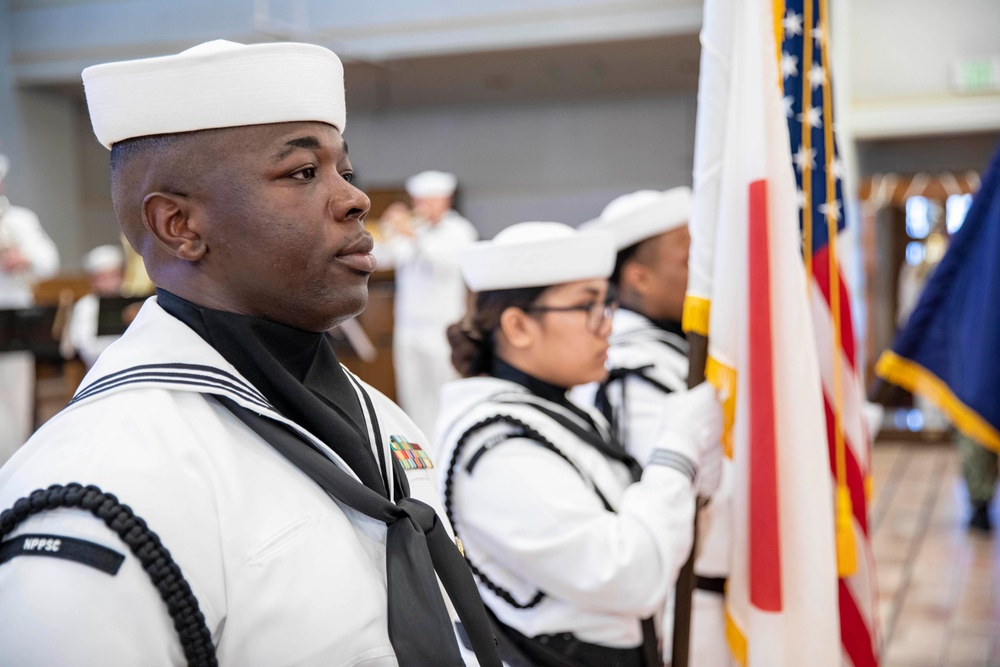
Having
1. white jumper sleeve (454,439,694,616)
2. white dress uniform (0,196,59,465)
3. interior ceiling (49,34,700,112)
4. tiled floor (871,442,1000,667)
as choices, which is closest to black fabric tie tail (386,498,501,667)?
white jumper sleeve (454,439,694,616)

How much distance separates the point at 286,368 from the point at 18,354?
5.24m

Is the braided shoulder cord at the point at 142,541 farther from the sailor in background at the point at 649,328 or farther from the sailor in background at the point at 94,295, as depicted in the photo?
the sailor in background at the point at 94,295

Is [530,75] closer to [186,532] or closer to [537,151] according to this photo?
[537,151]

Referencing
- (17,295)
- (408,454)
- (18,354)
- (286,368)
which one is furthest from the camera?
(17,295)

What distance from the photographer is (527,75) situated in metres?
10.8

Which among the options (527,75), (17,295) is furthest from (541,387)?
(527,75)

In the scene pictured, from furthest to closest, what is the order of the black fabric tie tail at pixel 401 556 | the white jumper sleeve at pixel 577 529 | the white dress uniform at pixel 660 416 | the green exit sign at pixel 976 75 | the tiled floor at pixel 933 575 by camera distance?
the green exit sign at pixel 976 75 < the tiled floor at pixel 933 575 < the white dress uniform at pixel 660 416 < the white jumper sleeve at pixel 577 529 < the black fabric tie tail at pixel 401 556

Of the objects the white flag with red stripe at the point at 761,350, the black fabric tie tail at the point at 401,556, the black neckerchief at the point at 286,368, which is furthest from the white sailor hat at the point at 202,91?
the white flag with red stripe at the point at 761,350

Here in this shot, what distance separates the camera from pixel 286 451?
38.9 inches

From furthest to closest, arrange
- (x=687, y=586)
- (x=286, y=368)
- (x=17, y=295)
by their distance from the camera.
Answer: (x=17, y=295), (x=687, y=586), (x=286, y=368)

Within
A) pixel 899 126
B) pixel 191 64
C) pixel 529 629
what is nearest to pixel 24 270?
pixel 529 629

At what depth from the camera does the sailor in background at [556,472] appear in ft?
5.51

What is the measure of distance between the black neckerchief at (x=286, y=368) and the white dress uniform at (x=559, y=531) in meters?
0.62

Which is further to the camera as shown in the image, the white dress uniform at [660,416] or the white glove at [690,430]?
the white dress uniform at [660,416]
